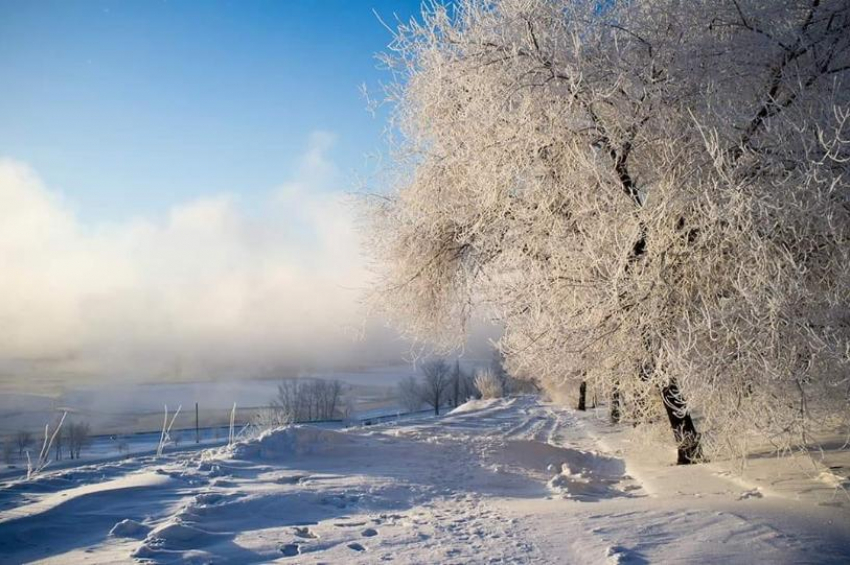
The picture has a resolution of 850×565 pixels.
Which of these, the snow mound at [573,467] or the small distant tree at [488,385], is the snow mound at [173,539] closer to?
the snow mound at [573,467]

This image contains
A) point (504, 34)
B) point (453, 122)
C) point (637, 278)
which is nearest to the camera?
point (637, 278)

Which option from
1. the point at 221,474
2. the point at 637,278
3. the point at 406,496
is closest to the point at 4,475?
the point at 221,474

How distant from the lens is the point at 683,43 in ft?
19.9

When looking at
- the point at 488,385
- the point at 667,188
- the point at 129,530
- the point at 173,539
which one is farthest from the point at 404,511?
the point at 488,385

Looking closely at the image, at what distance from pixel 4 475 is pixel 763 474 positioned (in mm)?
9282

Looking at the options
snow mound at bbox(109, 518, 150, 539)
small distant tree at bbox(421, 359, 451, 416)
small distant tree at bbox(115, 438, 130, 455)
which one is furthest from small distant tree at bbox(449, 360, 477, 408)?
snow mound at bbox(109, 518, 150, 539)

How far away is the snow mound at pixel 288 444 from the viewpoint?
24.1 feet

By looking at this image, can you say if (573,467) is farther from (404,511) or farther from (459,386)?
(459,386)

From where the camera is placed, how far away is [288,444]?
7.73 metres

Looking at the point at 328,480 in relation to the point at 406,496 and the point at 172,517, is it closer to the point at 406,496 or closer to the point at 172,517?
the point at 406,496

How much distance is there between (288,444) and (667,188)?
586cm

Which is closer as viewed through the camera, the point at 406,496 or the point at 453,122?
the point at 406,496

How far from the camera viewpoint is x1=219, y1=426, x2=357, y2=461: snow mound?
289 inches

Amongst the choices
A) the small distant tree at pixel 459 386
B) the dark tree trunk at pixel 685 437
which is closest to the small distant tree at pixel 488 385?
the small distant tree at pixel 459 386
